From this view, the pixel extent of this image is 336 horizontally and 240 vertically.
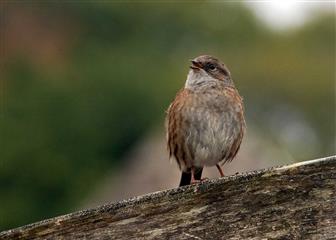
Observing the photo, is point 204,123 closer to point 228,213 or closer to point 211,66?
point 211,66

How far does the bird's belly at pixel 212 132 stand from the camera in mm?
9984

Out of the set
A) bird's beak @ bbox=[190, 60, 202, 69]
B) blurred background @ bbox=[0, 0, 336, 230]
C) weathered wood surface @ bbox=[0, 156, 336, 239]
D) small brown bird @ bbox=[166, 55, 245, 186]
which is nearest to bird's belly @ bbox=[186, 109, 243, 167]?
small brown bird @ bbox=[166, 55, 245, 186]

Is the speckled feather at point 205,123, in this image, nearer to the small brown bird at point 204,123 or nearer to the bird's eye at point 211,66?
the small brown bird at point 204,123

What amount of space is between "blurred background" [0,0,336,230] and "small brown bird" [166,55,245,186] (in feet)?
86.0

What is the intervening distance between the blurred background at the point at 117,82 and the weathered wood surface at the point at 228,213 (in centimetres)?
3054

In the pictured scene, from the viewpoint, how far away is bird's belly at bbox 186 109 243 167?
32.8ft

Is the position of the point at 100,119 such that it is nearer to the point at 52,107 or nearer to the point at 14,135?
the point at 52,107

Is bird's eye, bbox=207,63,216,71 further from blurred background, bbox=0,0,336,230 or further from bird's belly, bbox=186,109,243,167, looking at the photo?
blurred background, bbox=0,0,336,230

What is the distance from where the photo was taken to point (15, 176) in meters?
49.3

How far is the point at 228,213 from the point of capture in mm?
5938

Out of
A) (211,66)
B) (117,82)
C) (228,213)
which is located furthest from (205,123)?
(117,82)

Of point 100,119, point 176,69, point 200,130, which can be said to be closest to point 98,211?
point 200,130

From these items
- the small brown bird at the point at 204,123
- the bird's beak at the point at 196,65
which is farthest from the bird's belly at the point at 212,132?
the bird's beak at the point at 196,65

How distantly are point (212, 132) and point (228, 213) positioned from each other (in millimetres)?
4104
